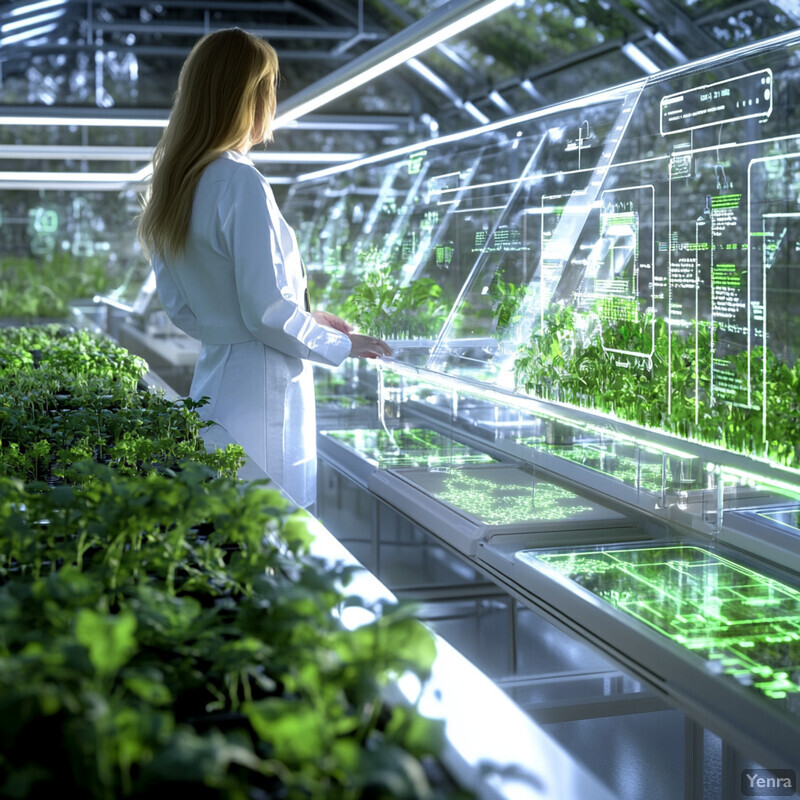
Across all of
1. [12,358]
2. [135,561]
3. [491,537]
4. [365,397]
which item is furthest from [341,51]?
[135,561]

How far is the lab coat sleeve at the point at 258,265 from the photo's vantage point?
2176 millimetres

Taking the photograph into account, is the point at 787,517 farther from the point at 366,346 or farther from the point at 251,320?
the point at 251,320

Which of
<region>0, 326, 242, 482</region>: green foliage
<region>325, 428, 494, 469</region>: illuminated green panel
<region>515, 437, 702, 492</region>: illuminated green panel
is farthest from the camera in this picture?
<region>325, 428, 494, 469</region>: illuminated green panel

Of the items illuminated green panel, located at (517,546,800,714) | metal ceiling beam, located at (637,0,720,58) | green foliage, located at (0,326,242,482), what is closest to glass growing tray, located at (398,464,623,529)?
illuminated green panel, located at (517,546,800,714)

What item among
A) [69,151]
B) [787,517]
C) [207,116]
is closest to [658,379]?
[787,517]

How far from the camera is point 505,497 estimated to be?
2414 millimetres

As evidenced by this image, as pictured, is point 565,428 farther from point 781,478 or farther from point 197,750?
point 197,750

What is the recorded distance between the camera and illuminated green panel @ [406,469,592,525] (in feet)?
7.29

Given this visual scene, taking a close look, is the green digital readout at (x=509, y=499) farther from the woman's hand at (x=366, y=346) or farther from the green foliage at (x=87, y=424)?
the green foliage at (x=87, y=424)

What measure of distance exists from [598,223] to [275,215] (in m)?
0.74

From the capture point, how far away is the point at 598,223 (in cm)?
227

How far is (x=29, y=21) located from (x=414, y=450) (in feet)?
27.2

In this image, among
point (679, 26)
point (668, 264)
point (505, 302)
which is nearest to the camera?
point (668, 264)

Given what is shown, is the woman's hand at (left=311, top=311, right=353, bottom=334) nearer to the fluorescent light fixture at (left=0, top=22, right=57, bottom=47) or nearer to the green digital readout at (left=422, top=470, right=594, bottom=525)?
the green digital readout at (left=422, top=470, right=594, bottom=525)
